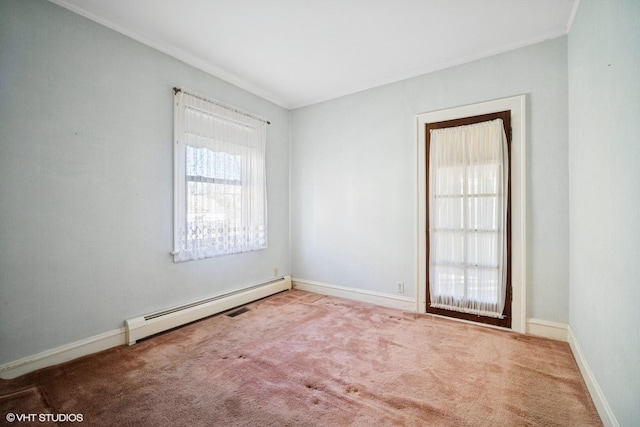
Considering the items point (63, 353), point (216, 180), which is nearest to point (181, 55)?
point (216, 180)

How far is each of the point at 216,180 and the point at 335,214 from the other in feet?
5.62

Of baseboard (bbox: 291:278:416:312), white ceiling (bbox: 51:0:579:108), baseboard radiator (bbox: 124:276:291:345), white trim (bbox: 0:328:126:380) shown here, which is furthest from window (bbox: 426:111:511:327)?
white trim (bbox: 0:328:126:380)

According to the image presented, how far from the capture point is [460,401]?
70.0 inches

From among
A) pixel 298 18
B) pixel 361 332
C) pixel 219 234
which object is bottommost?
pixel 361 332

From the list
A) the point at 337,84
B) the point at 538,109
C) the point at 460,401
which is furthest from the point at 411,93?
the point at 460,401

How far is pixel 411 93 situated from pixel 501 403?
317 centimetres

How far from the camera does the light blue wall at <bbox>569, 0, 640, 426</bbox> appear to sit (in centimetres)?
129

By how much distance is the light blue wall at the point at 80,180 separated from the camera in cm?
202

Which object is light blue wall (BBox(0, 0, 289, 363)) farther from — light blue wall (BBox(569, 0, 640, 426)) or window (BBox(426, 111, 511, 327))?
light blue wall (BBox(569, 0, 640, 426))

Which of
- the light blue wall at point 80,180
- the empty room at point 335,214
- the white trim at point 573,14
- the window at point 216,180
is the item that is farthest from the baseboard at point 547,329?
the light blue wall at point 80,180

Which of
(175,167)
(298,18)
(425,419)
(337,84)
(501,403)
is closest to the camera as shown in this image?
(425,419)

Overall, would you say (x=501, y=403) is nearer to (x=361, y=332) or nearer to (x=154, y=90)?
(x=361, y=332)

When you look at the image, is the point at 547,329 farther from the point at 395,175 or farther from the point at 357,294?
the point at 395,175

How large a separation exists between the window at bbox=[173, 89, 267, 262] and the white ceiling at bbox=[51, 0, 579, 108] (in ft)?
1.91
